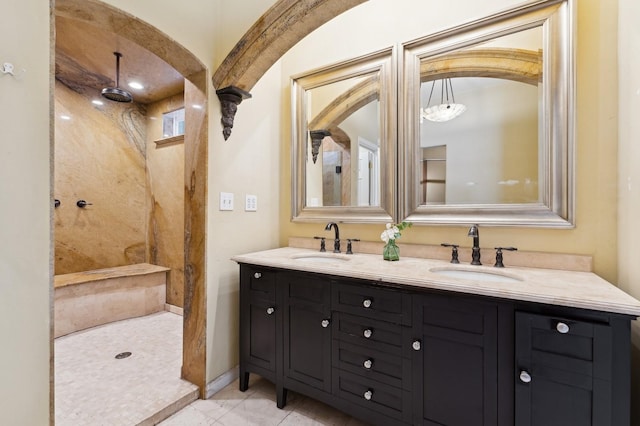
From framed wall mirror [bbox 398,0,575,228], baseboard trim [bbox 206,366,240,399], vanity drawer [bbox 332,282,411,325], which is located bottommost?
baseboard trim [bbox 206,366,240,399]

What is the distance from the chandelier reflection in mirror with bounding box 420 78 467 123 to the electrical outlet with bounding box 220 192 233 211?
4.57ft

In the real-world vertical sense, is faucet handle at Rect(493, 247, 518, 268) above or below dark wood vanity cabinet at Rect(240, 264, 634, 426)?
above

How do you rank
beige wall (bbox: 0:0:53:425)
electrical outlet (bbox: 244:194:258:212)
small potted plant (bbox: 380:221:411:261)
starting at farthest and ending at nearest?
electrical outlet (bbox: 244:194:258:212)
small potted plant (bbox: 380:221:411:261)
beige wall (bbox: 0:0:53:425)

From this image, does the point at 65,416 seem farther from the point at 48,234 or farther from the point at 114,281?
the point at 114,281

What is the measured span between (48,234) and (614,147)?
8.02ft

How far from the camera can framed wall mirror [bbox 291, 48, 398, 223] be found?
1877mm

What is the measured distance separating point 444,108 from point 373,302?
129 centimetres

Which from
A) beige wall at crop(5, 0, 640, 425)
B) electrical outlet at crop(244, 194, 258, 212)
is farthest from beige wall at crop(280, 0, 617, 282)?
electrical outlet at crop(244, 194, 258, 212)

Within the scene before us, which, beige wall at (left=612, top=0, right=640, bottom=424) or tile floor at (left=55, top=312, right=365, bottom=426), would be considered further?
tile floor at (left=55, top=312, right=365, bottom=426)

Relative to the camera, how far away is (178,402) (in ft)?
5.32

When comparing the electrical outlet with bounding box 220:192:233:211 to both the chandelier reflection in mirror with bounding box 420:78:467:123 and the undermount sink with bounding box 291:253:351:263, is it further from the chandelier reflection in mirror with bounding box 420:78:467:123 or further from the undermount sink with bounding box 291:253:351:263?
the chandelier reflection in mirror with bounding box 420:78:467:123

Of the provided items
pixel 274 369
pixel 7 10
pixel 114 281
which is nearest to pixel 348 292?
pixel 274 369

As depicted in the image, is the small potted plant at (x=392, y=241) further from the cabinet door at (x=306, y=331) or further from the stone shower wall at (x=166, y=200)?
the stone shower wall at (x=166, y=200)

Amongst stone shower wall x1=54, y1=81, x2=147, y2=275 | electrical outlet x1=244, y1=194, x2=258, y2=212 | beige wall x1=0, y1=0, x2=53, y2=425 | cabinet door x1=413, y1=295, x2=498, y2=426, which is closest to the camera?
beige wall x1=0, y1=0, x2=53, y2=425
